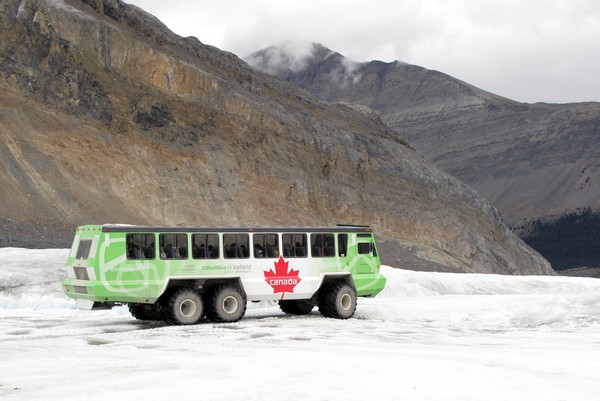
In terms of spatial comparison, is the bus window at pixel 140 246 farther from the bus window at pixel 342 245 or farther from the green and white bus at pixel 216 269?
the bus window at pixel 342 245

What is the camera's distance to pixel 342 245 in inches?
846

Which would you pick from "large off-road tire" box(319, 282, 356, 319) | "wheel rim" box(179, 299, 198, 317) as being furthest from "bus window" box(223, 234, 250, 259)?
"large off-road tire" box(319, 282, 356, 319)

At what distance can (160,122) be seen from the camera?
203 feet

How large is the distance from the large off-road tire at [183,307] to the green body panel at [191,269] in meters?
0.28

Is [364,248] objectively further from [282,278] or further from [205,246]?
[205,246]

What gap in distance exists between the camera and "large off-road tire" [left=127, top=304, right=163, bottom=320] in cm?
2012

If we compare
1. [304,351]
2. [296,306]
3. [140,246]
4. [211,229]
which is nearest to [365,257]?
[296,306]

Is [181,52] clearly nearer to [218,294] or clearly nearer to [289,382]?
[218,294]

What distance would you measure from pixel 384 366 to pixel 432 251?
197 ft

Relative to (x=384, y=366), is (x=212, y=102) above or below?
above

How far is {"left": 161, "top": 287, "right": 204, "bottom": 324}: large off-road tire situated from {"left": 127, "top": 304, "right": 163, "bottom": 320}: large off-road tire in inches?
49.4

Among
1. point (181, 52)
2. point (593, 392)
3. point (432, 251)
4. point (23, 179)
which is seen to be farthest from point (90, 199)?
point (593, 392)

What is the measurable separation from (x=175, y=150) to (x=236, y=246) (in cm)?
4253

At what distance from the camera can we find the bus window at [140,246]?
18.3m
